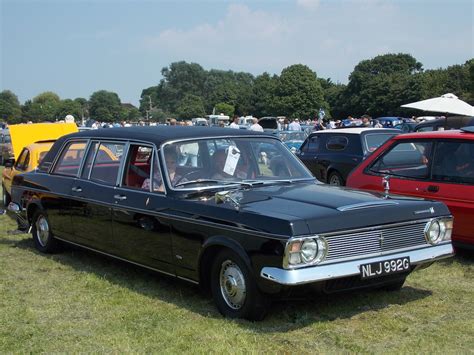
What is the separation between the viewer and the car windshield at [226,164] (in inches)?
225

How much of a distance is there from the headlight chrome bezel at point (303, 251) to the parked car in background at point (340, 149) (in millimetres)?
8622

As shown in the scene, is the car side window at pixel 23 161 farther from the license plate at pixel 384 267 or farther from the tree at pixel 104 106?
the tree at pixel 104 106

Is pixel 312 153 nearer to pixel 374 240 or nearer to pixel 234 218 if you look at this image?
pixel 374 240

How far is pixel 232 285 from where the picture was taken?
4926 millimetres

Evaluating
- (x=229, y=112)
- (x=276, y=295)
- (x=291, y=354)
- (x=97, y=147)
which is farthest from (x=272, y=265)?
(x=229, y=112)

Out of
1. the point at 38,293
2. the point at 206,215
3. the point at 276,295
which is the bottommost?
the point at 38,293

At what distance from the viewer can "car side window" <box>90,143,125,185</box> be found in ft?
21.2

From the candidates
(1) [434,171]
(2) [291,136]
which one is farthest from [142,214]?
(2) [291,136]

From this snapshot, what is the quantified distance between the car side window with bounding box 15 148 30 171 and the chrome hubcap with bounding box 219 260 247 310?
675 cm

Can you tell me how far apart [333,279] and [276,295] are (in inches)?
17.6

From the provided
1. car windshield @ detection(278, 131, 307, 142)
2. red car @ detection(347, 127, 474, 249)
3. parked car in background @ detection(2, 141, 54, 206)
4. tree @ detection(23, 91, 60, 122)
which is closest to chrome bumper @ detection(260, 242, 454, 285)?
Result: red car @ detection(347, 127, 474, 249)

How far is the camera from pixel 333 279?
457cm

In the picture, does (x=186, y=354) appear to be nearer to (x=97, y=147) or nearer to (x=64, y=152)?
(x=97, y=147)

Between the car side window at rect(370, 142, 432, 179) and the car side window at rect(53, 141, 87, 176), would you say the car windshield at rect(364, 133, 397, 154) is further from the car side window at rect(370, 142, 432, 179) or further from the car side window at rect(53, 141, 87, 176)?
the car side window at rect(53, 141, 87, 176)
